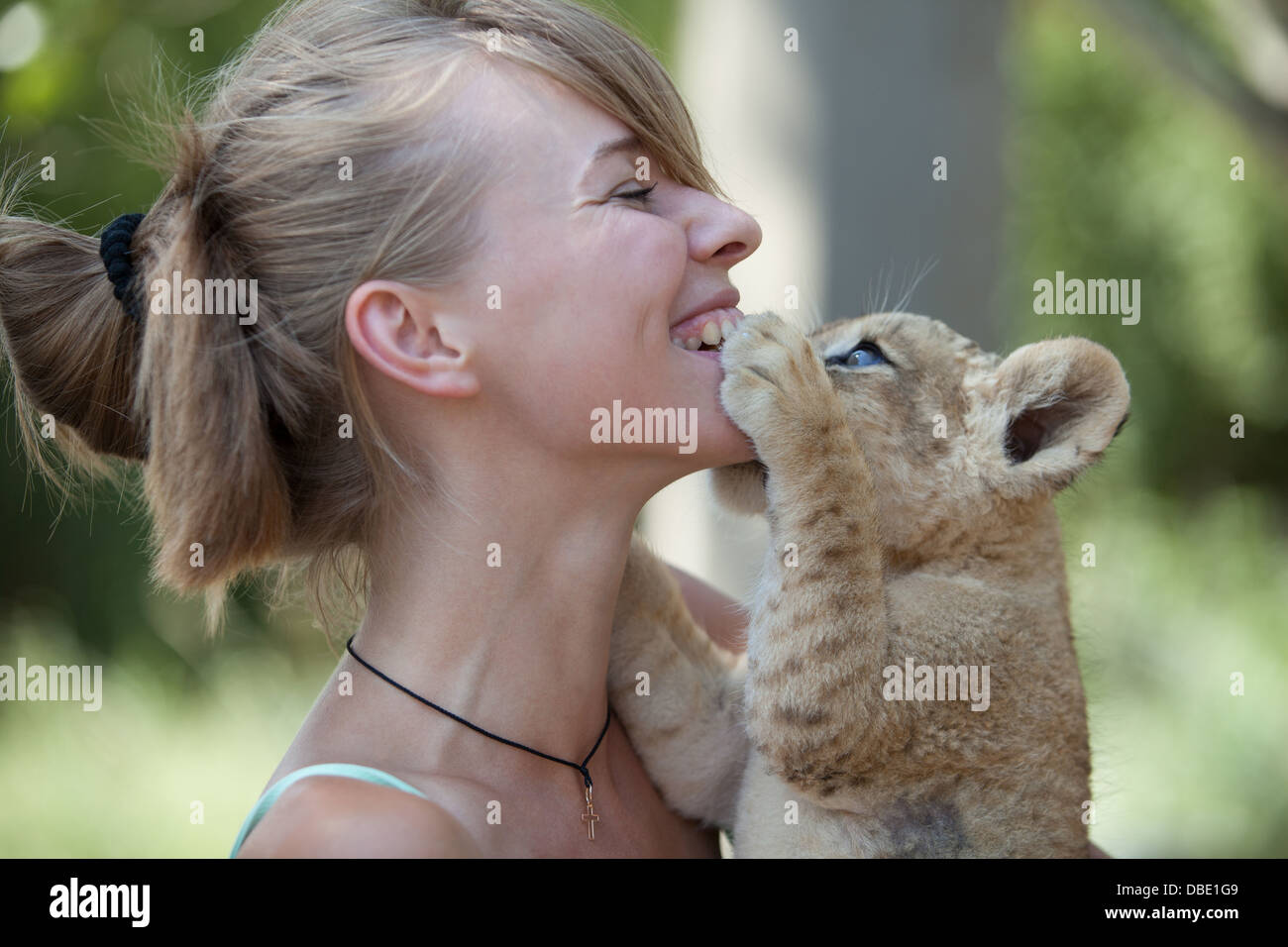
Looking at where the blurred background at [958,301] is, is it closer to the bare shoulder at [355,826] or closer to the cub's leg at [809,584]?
the cub's leg at [809,584]

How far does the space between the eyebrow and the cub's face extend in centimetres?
62

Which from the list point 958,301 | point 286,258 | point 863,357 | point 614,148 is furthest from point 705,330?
point 958,301

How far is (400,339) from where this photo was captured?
214cm

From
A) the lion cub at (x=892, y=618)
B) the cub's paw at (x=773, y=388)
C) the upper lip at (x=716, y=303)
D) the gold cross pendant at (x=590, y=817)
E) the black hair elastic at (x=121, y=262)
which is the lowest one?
the gold cross pendant at (x=590, y=817)

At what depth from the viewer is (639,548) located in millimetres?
2770

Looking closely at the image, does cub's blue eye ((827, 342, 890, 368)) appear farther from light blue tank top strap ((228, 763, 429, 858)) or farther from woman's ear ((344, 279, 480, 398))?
light blue tank top strap ((228, 763, 429, 858))

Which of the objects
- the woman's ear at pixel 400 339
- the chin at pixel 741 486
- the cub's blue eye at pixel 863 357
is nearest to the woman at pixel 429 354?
the woman's ear at pixel 400 339

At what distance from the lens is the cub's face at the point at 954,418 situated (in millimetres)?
2426

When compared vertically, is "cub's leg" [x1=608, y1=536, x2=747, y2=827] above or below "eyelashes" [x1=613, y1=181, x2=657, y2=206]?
below

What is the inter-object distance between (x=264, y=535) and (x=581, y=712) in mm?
710

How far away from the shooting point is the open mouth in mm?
2303

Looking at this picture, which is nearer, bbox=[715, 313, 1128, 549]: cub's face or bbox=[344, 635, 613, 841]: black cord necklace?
bbox=[344, 635, 613, 841]: black cord necklace

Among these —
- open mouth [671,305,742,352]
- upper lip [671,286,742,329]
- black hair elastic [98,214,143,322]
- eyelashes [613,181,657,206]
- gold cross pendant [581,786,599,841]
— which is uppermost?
eyelashes [613,181,657,206]

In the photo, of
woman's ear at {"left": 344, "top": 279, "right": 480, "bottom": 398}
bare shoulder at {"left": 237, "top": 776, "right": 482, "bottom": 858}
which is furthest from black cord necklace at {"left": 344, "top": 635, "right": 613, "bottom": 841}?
woman's ear at {"left": 344, "top": 279, "right": 480, "bottom": 398}
